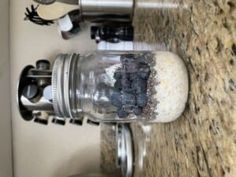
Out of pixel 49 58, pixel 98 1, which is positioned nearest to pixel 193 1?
pixel 98 1

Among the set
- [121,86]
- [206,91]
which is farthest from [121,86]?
[206,91]

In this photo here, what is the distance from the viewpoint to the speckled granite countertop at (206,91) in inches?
11.8

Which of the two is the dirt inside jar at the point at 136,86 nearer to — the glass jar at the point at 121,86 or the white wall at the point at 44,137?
the glass jar at the point at 121,86

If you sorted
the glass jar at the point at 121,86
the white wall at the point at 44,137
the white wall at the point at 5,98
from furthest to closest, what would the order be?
the white wall at the point at 44,137, the white wall at the point at 5,98, the glass jar at the point at 121,86

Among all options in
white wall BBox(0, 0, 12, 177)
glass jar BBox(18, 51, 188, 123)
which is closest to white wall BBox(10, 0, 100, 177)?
white wall BBox(0, 0, 12, 177)

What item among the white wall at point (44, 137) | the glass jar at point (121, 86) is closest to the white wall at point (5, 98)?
the white wall at point (44, 137)

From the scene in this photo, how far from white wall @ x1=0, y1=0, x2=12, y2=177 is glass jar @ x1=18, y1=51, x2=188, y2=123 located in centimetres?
125

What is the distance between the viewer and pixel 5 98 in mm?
1738

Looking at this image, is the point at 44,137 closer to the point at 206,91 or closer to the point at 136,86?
the point at 136,86

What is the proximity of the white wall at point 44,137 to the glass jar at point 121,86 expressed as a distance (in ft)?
4.25

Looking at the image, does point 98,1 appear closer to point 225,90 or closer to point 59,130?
point 59,130

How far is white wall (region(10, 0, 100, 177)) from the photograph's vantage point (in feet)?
6.00

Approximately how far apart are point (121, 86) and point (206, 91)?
0.17 m

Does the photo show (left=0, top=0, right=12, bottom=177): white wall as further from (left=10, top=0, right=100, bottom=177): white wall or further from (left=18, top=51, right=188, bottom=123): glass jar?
(left=18, top=51, right=188, bottom=123): glass jar
